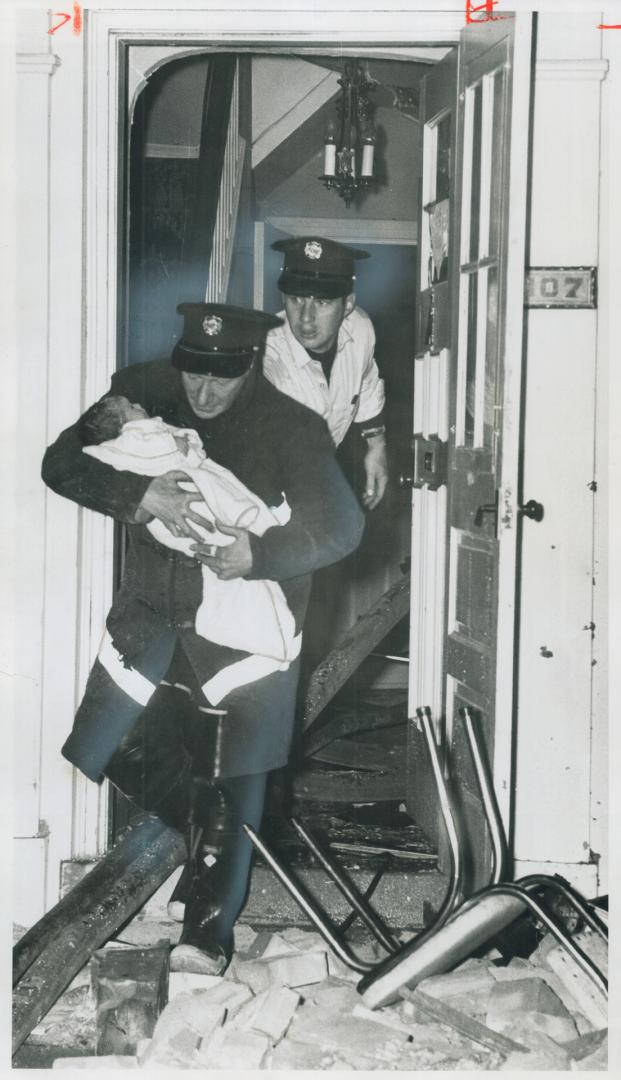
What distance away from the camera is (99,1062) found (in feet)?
7.70

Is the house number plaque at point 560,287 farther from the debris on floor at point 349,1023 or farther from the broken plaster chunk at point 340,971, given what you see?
the broken plaster chunk at point 340,971

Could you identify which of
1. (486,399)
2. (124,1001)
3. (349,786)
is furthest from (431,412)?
(124,1001)

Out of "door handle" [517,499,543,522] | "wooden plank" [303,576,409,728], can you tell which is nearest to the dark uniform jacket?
"wooden plank" [303,576,409,728]

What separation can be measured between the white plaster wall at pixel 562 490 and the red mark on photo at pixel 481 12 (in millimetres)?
180

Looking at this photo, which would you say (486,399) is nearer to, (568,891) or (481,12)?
(481,12)

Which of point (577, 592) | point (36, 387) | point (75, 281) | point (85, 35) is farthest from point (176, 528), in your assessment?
point (85, 35)

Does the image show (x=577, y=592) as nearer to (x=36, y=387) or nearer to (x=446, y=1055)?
(x=446, y=1055)

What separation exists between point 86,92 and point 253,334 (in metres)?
0.75

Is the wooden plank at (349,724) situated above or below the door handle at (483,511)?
below

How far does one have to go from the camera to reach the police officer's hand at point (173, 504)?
109 inches

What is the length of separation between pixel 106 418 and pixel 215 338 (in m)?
0.36

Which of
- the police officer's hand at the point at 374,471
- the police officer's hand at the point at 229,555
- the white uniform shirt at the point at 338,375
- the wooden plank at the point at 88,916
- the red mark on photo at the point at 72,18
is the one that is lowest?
the wooden plank at the point at 88,916

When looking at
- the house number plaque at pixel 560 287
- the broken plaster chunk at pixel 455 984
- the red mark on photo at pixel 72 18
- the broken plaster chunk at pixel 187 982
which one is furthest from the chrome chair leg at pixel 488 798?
the red mark on photo at pixel 72 18

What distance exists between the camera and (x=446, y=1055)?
2367 mm
